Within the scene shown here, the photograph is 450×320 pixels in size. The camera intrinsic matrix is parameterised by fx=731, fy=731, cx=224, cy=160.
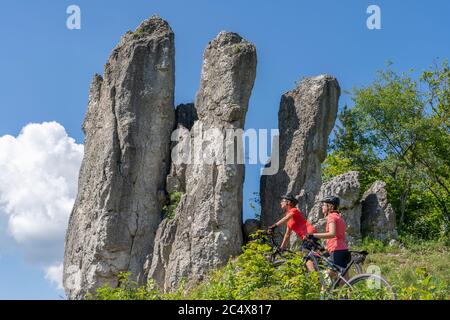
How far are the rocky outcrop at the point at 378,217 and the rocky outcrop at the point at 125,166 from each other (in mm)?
7939

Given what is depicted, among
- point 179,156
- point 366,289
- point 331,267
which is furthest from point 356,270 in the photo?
point 179,156

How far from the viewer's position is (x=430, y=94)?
1495 inches

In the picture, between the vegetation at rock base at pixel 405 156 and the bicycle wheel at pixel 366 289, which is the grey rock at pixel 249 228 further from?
the bicycle wheel at pixel 366 289

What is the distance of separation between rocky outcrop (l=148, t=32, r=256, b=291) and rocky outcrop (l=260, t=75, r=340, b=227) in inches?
69.7

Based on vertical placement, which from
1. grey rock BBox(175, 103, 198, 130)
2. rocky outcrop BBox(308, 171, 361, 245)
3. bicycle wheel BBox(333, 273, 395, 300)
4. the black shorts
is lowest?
bicycle wheel BBox(333, 273, 395, 300)

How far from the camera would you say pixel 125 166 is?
94.0 ft

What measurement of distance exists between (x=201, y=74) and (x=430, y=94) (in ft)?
48.3

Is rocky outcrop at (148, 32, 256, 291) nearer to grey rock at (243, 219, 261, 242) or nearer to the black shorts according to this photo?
grey rock at (243, 219, 261, 242)

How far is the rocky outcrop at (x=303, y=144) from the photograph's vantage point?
2730 centimetres

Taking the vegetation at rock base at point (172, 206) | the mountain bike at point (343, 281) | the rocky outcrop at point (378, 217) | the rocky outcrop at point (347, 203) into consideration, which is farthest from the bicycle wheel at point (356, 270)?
the vegetation at rock base at point (172, 206)

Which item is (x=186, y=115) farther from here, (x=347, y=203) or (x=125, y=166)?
(x=347, y=203)

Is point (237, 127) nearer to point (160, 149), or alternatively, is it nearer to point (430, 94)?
point (160, 149)

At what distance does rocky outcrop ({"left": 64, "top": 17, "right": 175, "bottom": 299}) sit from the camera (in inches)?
1099

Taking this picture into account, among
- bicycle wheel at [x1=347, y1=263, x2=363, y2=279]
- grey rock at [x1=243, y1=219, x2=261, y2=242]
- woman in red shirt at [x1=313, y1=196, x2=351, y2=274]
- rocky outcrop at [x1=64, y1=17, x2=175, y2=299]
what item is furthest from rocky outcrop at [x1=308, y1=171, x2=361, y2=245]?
woman in red shirt at [x1=313, y1=196, x2=351, y2=274]
